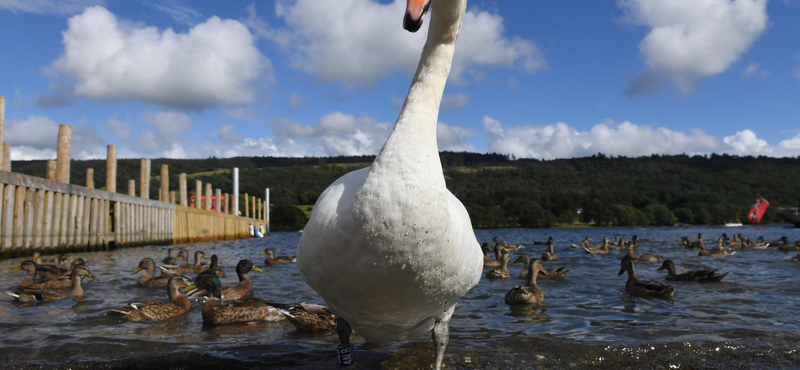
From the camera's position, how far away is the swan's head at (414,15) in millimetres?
2865

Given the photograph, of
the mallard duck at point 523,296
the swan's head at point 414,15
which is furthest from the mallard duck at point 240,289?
the swan's head at point 414,15

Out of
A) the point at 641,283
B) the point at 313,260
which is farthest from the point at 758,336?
the point at 313,260

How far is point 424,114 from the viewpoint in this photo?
3381mm

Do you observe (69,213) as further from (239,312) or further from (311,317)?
(311,317)

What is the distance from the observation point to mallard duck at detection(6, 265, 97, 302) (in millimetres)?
8883

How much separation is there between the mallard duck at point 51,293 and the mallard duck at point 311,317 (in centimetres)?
498

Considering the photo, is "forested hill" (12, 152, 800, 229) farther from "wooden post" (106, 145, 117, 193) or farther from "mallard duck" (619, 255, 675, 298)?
"mallard duck" (619, 255, 675, 298)

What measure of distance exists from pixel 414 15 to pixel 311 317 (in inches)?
191

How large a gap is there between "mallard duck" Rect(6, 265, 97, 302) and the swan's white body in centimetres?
750

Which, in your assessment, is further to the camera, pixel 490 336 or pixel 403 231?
pixel 490 336

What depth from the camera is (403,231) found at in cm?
305

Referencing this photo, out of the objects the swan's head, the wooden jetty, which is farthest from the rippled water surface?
the wooden jetty

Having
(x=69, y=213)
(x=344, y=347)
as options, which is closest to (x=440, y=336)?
(x=344, y=347)

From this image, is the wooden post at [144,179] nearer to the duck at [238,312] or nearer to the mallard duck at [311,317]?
the duck at [238,312]
